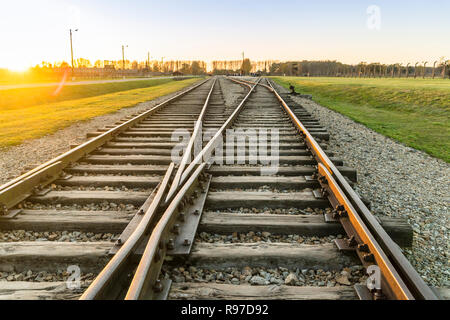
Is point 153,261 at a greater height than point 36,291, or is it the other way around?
point 153,261

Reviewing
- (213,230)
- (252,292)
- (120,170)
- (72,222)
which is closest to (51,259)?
(72,222)

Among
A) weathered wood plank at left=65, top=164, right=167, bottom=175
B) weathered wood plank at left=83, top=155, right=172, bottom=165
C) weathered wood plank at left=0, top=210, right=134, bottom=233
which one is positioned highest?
weathered wood plank at left=83, top=155, right=172, bottom=165

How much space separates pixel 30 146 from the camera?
746 centimetres

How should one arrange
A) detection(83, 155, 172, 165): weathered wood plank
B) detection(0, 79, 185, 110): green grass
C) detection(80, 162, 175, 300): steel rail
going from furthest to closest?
detection(0, 79, 185, 110): green grass
detection(83, 155, 172, 165): weathered wood plank
detection(80, 162, 175, 300): steel rail

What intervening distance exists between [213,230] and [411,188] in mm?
3176

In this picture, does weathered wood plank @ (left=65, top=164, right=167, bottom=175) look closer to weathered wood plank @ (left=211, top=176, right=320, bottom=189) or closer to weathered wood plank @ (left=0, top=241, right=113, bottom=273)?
weathered wood plank @ (left=211, top=176, right=320, bottom=189)

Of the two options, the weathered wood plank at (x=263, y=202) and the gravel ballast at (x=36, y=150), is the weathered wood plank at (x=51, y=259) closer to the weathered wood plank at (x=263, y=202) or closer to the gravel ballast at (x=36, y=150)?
the weathered wood plank at (x=263, y=202)

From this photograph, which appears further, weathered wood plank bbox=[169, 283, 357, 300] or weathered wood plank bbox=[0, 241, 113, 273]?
weathered wood plank bbox=[0, 241, 113, 273]

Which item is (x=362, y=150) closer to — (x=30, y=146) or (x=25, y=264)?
(x=25, y=264)

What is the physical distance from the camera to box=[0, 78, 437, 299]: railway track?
7.40 feet

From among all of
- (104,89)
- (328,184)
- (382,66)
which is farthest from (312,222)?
(382,66)

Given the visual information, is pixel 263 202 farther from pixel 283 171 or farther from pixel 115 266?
pixel 115 266

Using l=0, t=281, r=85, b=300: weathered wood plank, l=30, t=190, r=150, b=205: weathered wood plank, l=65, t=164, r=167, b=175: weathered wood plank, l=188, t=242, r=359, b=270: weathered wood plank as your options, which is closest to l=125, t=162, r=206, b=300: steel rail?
l=188, t=242, r=359, b=270: weathered wood plank

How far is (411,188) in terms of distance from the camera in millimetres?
4742
